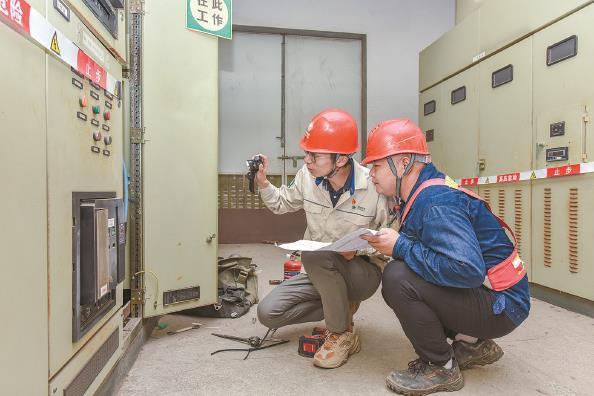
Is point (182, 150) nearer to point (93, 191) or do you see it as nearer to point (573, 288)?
point (93, 191)

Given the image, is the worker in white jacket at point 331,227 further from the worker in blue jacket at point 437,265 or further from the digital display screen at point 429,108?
the digital display screen at point 429,108

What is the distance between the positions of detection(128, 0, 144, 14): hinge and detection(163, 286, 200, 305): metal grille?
125 centimetres

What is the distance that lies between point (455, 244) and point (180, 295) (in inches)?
50.9

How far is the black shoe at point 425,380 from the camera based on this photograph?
1376 millimetres

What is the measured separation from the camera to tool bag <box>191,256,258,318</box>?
2.23 m

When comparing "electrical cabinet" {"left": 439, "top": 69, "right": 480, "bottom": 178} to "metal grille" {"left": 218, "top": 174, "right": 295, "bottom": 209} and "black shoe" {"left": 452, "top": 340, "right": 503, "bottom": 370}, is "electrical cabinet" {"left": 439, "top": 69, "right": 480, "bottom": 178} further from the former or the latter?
"metal grille" {"left": 218, "top": 174, "right": 295, "bottom": 209}

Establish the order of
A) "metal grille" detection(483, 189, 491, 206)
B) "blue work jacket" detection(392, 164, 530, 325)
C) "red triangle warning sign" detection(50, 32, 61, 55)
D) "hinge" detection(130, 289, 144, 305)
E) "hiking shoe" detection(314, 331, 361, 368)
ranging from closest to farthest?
"red triangle warning sign" detection(50, 32, 61, 55) < "blue work jacket" detection(392, 164, 530, 325) < "hiking shoe" detection(314, 331, 361, 368) < "hinge" detection(130, 289, 144, 305) < "metal grille" detection(483, 189, 491, 206)

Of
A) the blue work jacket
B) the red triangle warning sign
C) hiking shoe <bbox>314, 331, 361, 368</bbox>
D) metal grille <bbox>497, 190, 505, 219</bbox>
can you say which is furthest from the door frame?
the red triangle warning sign

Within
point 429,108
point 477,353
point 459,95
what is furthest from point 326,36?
point 477,353

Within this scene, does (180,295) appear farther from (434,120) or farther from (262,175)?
(434,120)

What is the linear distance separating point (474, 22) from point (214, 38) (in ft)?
6.97

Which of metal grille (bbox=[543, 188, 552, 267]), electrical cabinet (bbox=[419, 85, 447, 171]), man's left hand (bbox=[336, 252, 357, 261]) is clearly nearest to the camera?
man's left hand (bbox=[336, 252, 357, 261])

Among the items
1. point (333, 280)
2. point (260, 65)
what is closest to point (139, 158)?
point (333, 280)

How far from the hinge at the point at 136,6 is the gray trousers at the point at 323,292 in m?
1.26
